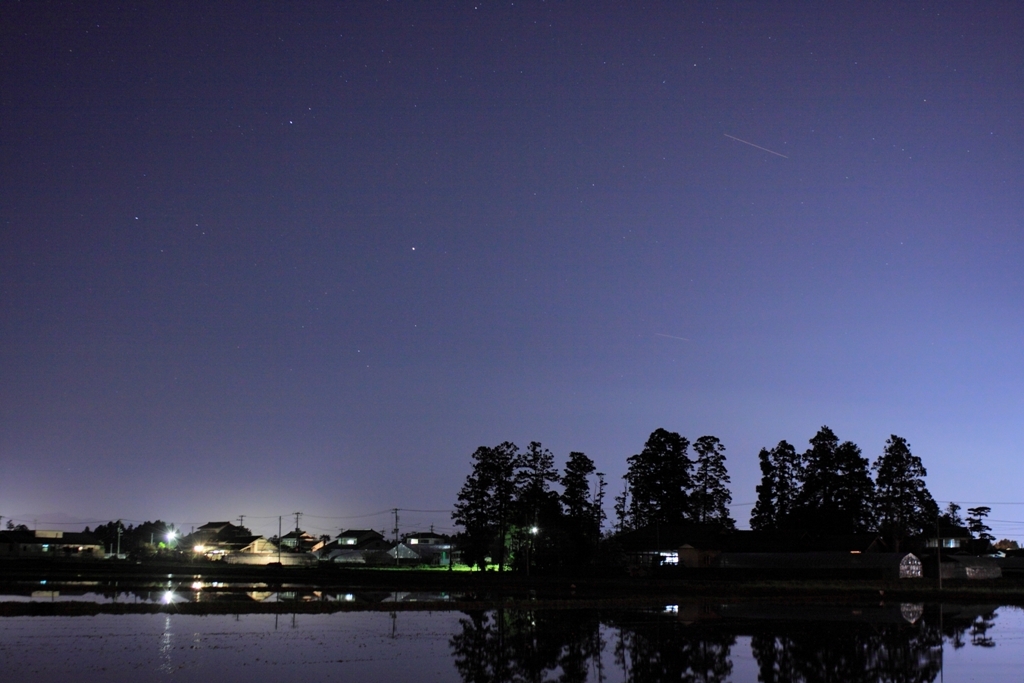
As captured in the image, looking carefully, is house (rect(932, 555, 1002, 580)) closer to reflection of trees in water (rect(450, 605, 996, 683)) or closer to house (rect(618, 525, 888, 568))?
house (rect(618, 525, 888, 568))

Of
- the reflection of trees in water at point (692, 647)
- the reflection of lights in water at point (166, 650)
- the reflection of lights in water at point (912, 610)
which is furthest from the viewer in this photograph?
the reflection of lights in water at point (912, 610)

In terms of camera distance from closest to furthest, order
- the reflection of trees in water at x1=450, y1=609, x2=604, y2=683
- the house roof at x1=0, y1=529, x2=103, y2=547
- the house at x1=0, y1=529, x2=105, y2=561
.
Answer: the reflection of trees in water at x1=450, y1=609, x2=604, y2=683, the house at x1=0, y1=529, x2=105, y2=561, the house roof at x1=0, y1=529, x2=103, y2=547

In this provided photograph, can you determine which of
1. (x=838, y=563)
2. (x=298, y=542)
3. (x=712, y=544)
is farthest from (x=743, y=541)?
(x=298, y=542)

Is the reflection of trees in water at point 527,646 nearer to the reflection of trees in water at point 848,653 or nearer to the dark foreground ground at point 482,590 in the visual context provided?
the reflection of trees in water at point 848,653

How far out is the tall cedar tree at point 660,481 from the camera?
403 ft

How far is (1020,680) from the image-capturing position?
23062mm

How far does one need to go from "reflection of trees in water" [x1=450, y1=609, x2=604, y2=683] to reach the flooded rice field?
6 centimetres

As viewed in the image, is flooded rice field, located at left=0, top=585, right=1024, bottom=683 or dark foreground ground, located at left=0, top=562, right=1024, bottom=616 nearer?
flooded rice field, located at left=0, top=585, right=1024, bottom=683

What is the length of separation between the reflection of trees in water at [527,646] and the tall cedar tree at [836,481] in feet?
271

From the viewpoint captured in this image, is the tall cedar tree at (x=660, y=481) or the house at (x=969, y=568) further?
the tall cedar tree at (x=660, y=481)

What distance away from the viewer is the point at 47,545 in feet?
501

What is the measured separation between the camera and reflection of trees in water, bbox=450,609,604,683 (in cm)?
2306

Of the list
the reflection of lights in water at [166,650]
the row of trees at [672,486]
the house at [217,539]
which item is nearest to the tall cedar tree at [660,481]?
the row of trees at [672,486]

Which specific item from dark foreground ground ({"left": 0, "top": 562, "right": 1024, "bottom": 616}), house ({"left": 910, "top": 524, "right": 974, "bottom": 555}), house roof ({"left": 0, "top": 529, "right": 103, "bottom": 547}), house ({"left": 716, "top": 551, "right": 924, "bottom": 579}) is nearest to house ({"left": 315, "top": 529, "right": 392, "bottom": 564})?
house roof ({"left": 0, "top": 529, "right": 103, "bottom": 547})
